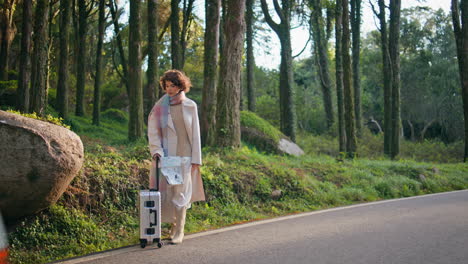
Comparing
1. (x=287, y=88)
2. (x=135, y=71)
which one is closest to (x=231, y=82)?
(x=135, y=71)

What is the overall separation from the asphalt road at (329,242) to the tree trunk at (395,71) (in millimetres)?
14999

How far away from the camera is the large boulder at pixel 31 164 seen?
559 cm

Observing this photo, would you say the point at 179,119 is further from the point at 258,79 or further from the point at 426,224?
the point at 258,79

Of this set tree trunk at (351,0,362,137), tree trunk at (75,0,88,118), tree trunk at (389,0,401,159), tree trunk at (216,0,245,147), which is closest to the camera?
tree trunk at (216,0,245,147)

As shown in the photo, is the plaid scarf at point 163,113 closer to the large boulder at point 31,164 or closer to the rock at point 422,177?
the large boulder at point 31,164

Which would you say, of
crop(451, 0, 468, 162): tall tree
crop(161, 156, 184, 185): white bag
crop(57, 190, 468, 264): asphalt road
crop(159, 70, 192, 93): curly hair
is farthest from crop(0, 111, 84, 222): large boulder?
crop(451, 0, 468, 162): tall tree

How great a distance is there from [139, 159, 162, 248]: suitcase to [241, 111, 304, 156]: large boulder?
13.5 meters

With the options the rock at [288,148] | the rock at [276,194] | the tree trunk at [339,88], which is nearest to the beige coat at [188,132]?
the rock at [276,194]

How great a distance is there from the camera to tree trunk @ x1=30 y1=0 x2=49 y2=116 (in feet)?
52.0

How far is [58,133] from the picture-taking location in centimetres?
616

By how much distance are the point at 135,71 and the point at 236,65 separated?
513cm

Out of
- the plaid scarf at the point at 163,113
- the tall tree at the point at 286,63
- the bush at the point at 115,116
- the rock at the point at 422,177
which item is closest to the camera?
the plaid scarf at the point at 163,113

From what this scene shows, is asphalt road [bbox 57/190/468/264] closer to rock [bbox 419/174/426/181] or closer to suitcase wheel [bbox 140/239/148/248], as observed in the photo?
suitcase wheel [bbox 140/239/148/248]

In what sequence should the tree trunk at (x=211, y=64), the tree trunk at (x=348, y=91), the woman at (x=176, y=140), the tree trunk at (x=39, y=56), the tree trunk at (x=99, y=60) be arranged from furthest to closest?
1. the tree trunk at (x=99, y=60)
2. the tree trunk at (x=348, y=91)
3. the tree trunk at (x=39, y=56)
4. the tree trunk at (x=211, y=64)
5. the woman at (x=176, y=140)
